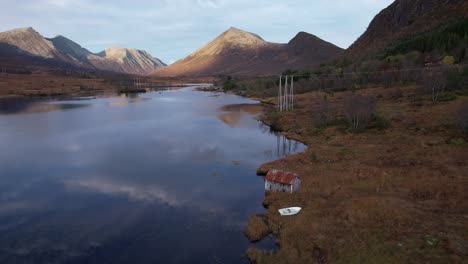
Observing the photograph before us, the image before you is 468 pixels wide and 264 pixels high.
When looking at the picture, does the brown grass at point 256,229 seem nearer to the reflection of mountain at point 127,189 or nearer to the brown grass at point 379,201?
the brown grass at point 379,201

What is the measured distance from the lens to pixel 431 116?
44625mm

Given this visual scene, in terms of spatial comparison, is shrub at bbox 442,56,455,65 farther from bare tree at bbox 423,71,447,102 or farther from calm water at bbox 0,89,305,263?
calm water at bbox 0,89,305,263

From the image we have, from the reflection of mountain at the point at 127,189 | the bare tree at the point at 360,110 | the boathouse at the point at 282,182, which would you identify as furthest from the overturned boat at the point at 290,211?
the bare tree at the point at 360,110

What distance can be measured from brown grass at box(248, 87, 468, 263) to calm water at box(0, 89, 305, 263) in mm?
2943

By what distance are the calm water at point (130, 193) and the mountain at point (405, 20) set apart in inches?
4550

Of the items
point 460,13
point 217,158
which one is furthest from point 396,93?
point 460,13

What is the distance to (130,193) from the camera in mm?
27156

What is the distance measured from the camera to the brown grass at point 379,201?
52.0 feet

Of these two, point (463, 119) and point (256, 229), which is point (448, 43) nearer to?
point (463, 119)

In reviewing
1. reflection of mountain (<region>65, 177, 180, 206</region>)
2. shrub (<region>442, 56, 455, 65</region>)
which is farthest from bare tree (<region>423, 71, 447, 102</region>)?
reflection of mountain (<region>65, 177, 180, 206</region>)

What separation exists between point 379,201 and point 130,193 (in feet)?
62.6

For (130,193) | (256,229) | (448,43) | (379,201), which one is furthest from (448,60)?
(130,193)

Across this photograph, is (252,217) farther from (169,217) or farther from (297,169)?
(297,169)

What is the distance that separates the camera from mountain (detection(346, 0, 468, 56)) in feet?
428
